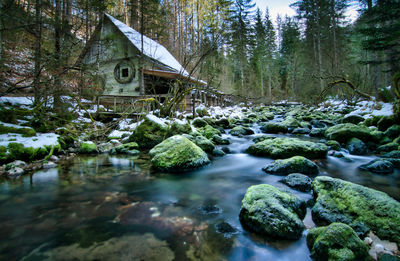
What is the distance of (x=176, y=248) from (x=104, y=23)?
62.2ft

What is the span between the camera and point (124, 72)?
17078mm

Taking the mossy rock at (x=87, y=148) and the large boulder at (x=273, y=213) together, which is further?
the mossy rock at (x=87, y=148)

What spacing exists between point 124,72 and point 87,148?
1140cm

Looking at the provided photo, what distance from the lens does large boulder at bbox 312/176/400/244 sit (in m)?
2.33

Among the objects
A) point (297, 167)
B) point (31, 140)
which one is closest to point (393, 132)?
point (297, 167)

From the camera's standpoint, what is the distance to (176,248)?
7.79ft

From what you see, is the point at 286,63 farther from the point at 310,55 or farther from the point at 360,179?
the point at 360,179

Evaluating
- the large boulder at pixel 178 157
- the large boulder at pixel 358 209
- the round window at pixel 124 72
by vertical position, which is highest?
the round window at pixel 124 72

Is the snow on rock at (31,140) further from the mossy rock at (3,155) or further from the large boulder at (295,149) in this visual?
the large boulder at (295,149)

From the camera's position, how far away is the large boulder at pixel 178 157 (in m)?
5.39

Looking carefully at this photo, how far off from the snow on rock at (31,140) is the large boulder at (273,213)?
6.15m

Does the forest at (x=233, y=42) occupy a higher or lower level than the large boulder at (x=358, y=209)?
higher

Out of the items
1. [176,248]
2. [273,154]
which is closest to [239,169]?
[273,154]

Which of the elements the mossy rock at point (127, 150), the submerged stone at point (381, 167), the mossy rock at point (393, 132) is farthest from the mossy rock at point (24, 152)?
the mossy rock at point (393, 132)
